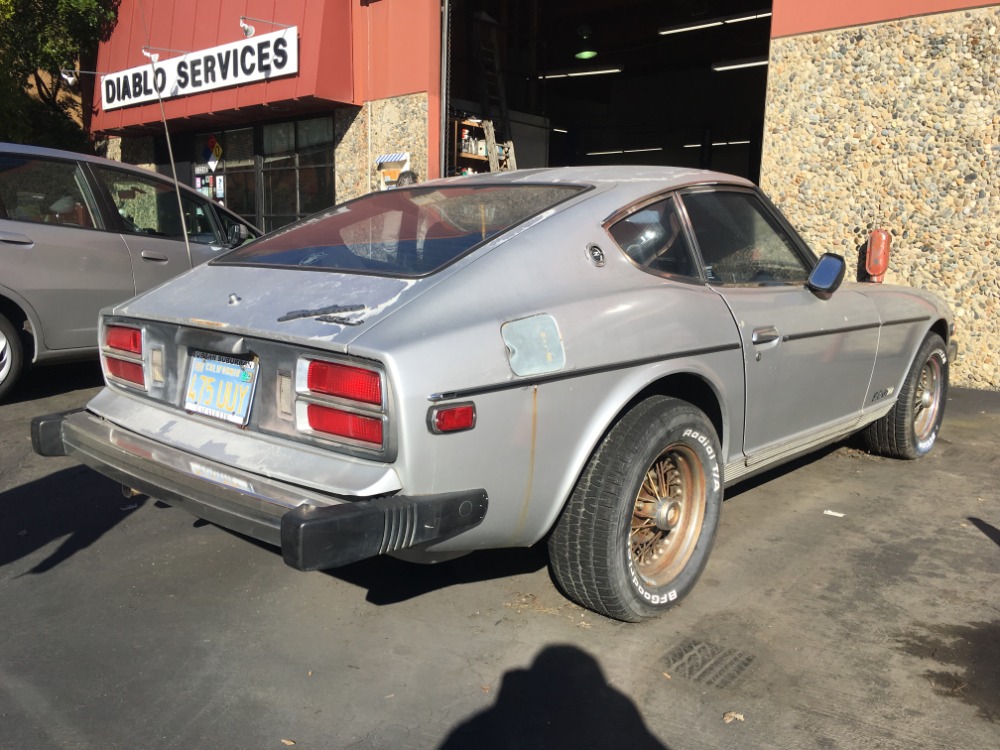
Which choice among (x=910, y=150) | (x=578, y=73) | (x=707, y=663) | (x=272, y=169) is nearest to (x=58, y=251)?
(x=707, y=663)

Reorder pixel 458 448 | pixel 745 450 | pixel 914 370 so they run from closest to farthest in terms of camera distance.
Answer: pixel 458 448, pixel 745 450, pixel 914 370

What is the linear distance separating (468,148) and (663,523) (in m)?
10.1

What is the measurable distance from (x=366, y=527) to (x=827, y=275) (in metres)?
2.54

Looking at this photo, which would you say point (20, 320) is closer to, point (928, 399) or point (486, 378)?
point (486, 378)

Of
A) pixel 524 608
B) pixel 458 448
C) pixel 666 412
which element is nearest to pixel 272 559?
pixel 524 608

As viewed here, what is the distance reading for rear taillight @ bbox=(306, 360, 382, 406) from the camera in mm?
2283

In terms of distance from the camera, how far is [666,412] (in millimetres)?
2875

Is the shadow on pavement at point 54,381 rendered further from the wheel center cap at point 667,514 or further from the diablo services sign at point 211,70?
the wheel center cap at point 667,514

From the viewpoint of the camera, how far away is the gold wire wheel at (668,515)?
300 centimetres

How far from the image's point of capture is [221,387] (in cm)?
269

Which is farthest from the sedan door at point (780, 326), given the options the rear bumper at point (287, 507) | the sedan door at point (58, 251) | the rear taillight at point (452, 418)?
the sedan door at point (58, 251)

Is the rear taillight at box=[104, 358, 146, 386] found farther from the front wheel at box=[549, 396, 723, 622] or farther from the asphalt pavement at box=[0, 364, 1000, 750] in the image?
the front wheel at box=[549, 396, 723, 622]

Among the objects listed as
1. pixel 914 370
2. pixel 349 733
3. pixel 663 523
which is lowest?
pixel 349 733

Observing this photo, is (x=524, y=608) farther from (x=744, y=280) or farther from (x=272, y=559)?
(x=744, y=280)
